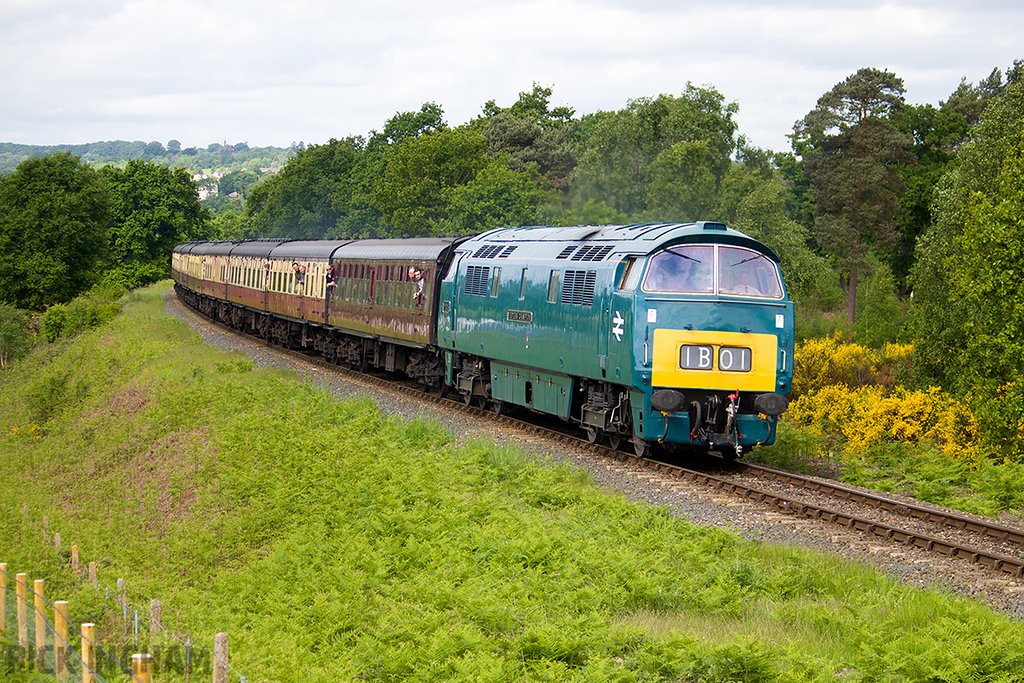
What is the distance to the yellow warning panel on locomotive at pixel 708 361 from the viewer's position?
14.8m

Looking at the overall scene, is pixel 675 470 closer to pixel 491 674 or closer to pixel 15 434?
pixel 491 674

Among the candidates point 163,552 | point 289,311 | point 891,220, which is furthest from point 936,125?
point 163,552

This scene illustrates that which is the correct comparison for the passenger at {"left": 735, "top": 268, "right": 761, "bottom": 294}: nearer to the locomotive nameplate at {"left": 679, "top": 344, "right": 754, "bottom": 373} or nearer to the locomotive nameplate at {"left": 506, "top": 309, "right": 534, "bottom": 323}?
the locomotive nameplate at {"left": 679, "top": 344, "right": 754, "bottom": 373}

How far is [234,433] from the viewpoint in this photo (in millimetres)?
Answer: 19516

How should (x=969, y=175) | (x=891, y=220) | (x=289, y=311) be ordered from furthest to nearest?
(x=891, y=220) → (x=289, y=311) → (x=969, y=175)

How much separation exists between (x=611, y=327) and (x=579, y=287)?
5.07 feet

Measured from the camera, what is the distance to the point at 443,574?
10.2 m

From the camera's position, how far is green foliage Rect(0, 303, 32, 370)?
176 ft

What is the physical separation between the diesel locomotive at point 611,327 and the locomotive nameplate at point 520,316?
2cm

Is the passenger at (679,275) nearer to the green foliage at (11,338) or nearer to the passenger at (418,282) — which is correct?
the passenger at (418,282)

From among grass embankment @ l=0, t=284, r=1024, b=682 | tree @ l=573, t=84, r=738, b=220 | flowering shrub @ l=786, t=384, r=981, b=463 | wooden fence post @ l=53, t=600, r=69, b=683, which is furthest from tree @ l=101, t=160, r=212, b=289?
wooden fence post @ l=53, t=600, r=69, b=683

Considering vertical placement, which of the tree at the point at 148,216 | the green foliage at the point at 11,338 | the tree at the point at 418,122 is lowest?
the green foliage at the point at 11,338

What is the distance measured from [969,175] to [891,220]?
26574 millimetres

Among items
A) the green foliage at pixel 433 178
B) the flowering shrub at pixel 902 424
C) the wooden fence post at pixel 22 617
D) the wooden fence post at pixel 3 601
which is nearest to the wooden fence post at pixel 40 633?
the wooden fence post at pixel 22 617
